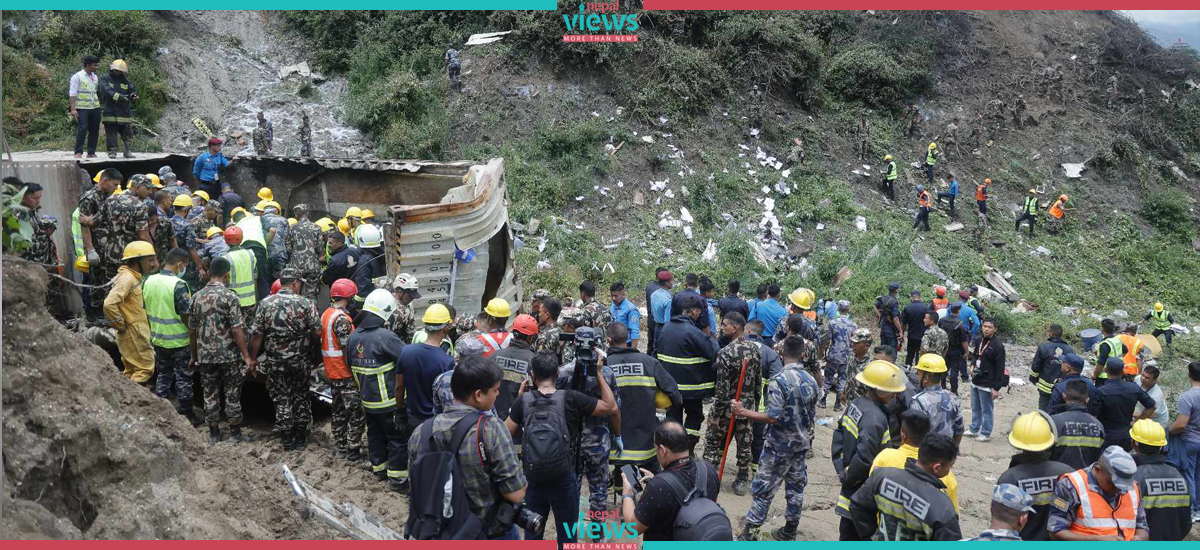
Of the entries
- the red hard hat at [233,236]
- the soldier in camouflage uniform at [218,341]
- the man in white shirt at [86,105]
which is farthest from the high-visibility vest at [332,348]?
the man in white shirt at [86,105]

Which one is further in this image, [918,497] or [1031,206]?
[1031,206]

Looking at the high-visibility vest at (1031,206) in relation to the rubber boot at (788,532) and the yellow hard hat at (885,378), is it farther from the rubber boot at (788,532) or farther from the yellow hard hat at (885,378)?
the yellow hard hat at (885,378)

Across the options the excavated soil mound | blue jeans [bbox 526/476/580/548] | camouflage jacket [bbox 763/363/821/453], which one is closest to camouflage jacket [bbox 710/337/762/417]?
camouflage jacket [bbox 763/363/821/453]

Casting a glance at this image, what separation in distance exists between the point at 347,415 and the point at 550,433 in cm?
279

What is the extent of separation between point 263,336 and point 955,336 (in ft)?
24.7

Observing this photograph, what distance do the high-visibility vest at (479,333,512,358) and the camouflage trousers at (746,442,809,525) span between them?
1951mm

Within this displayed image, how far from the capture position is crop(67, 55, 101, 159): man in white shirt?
9469 millimetres

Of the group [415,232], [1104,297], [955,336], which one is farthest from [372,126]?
[1104,297]

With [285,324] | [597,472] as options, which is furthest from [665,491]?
[285,324]

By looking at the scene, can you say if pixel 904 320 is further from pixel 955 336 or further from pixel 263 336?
pixel 263 336

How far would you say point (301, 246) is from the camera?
8.02m

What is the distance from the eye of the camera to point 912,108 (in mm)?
20484

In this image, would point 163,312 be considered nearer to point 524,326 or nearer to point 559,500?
point 524,326

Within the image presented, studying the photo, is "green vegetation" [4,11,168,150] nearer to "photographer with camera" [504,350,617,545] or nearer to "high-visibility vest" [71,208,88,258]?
"high-visibility vest" [71,208,88,258]
